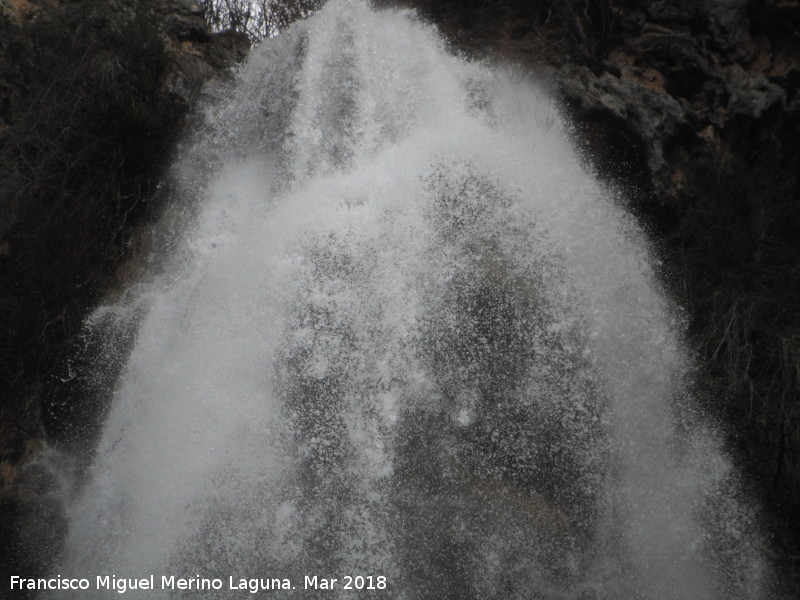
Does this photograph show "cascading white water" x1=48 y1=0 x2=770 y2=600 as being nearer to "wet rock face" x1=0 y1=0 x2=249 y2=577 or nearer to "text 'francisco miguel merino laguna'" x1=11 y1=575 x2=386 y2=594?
"text 'francisco miguel merino laguna'" x1=11 y1=575 x2=386 y2=594

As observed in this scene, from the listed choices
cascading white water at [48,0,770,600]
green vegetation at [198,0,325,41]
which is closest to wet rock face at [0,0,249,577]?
cascading white water at [48,0,770,600]

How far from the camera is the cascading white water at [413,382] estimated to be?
11.5ft

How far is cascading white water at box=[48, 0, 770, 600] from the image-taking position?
351 centimetres

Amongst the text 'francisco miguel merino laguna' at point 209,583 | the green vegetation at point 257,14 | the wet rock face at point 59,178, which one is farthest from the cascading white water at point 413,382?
the green vegetation at point 257,14

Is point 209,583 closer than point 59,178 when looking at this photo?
Yes

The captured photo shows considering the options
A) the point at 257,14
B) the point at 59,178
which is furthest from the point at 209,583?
the point at 257,14

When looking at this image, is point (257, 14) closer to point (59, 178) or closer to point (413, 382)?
point (59, 178)

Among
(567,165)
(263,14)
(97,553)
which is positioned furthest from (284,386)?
(263,14)

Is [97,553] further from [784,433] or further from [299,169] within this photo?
[784,433]

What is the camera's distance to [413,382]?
3.90 m

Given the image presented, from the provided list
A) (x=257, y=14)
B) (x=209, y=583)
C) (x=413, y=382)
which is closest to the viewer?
(x=209, y=583)

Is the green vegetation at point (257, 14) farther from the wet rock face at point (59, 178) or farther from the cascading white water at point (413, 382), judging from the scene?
the cascading white water at point (413, 382)

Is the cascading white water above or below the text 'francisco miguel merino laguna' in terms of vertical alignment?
above

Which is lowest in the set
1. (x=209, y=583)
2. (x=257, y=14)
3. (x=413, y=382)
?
(x=209, y=583)
